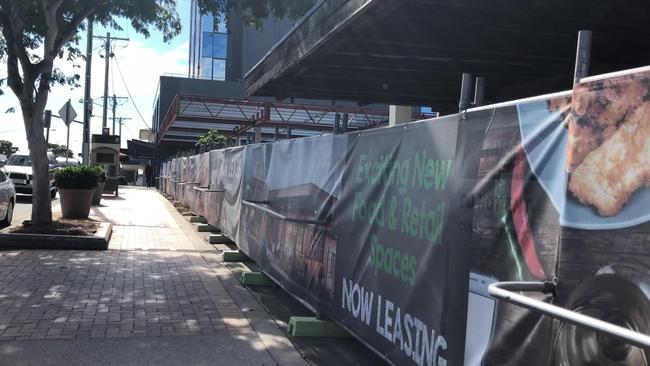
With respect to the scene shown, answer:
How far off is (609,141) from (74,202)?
42.8ft

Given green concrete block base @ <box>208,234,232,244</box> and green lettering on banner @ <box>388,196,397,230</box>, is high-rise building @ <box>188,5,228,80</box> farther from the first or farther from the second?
green lettering on banner @ <box>388,196,397,230</box>

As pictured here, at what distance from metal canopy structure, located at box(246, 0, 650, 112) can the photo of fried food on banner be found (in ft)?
7.10

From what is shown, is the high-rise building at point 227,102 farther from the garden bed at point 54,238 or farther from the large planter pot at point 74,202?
the garden bed at point 54,238

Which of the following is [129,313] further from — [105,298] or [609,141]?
[609,141]

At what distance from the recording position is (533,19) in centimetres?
509

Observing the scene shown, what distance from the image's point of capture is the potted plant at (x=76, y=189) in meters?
13.4

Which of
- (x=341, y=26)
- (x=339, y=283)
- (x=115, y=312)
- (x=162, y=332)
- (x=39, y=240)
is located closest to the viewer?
(x=341, y=26)

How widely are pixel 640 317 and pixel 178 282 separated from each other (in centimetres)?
656

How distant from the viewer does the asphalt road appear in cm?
1430

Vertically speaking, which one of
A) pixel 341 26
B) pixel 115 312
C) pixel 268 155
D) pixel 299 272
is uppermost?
pixel 341 26

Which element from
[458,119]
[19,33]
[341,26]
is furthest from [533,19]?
[19,33]

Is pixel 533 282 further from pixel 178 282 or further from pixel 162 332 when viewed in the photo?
pixel 178 282

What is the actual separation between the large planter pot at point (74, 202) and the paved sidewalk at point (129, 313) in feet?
12.8

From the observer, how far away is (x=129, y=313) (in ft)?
20.2
